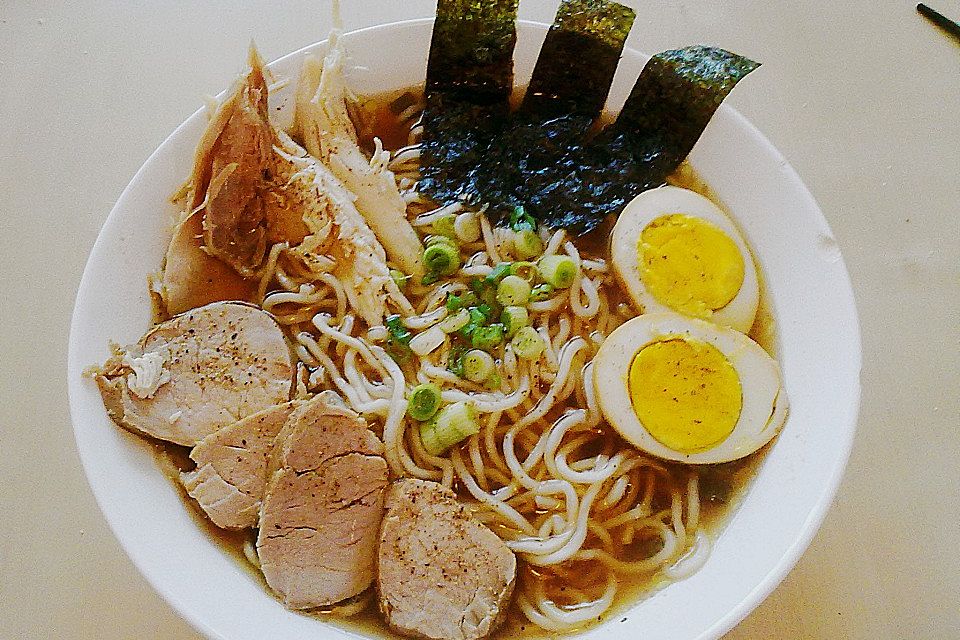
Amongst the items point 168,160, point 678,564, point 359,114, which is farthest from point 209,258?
point 678,564

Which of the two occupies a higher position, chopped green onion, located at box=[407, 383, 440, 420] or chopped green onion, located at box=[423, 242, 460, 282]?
chopped green onion, located at box=[423, 242, 460, 282]

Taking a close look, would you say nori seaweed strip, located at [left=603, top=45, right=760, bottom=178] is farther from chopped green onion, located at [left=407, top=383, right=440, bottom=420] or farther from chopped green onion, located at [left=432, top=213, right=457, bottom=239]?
chopped green onion, located at [left=407, top=383, right=440, bottom=420]

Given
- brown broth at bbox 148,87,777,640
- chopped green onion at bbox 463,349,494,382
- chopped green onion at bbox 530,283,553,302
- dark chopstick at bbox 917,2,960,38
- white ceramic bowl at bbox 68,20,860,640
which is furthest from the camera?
dark chopstick at bbox 917,2,960,38

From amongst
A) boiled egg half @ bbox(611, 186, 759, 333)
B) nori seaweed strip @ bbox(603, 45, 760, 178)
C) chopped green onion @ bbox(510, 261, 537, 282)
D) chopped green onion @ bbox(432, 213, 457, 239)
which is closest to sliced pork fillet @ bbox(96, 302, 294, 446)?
chopped green onion @ bbox(432, 213, 457, 239)

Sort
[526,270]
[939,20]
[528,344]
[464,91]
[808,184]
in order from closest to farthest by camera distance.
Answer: [528,344] < [526,270] < [464,91] < [808,184] < [939,20]

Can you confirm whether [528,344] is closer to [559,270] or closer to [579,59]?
[559,270]

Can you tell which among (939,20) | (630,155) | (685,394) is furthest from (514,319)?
(939,20)
